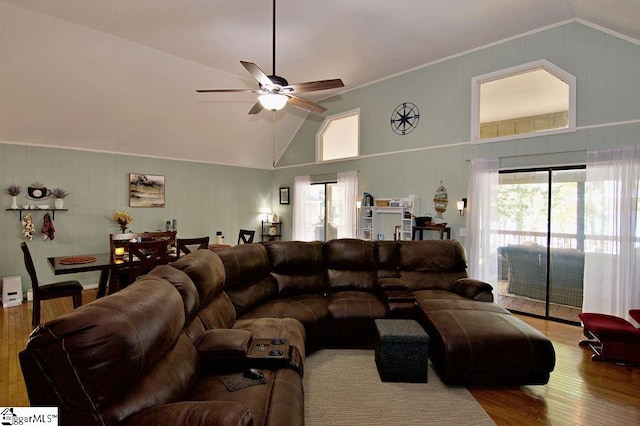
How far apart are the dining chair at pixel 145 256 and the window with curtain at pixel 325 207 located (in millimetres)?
3687

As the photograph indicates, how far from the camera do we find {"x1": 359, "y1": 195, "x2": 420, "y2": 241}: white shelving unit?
218 inches

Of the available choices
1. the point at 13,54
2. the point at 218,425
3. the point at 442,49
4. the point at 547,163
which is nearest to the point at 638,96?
the point at 547,163

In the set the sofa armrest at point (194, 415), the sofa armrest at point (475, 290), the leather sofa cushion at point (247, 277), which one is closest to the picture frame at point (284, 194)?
the leather sofa cushion at point (247, 277)

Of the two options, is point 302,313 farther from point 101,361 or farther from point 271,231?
point 271,231

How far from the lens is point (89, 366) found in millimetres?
1176

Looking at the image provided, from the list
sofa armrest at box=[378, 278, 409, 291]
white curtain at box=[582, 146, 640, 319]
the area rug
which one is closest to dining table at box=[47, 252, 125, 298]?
the area rug

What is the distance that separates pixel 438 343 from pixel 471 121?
3737mm

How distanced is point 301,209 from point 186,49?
4247mm

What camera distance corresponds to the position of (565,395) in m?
2.59

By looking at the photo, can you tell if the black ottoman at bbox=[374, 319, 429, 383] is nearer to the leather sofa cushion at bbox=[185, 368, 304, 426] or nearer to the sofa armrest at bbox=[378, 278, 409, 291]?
the sofa armrest at bbox=[378, 278, 409, 291]

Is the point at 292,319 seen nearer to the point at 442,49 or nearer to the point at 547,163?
→ the point at 547,163

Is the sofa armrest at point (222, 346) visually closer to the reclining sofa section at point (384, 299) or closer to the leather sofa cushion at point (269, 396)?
the leather sofa cushion at point (269, 396)

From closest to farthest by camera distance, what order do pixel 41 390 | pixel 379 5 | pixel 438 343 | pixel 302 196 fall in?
1. pixel 41 390
2. pixel 438 343
3. pixel 379 5
4. pixel 302 196

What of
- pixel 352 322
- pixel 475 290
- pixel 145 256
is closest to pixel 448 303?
pixel 475 290
